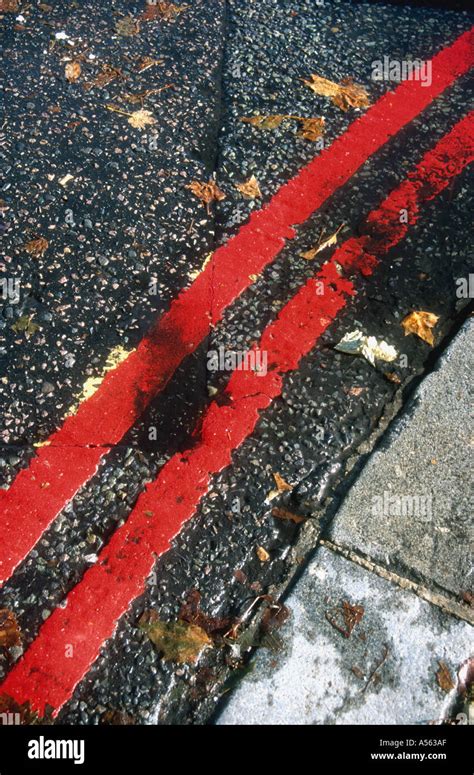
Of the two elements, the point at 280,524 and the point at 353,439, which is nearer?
the point at 280,524

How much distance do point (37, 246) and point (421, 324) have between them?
152cm

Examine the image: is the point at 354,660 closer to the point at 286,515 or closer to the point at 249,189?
the point at 286,515

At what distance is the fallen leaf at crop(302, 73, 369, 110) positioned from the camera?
140 inches

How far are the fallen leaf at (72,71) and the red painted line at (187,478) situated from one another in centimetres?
160

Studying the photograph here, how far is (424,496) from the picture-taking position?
2.29 m

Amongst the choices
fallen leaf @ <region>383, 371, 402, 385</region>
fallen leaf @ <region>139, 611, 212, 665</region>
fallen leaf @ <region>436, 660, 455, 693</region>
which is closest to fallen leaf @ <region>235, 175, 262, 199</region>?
fallen leaf @ <region>383, 371, 402, 385</region>

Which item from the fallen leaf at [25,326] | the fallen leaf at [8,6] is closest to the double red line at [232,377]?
the fallen leaf at [25,326]

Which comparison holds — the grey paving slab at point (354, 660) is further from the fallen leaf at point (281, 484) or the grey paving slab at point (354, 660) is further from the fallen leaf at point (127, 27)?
the fallen leaf at point (127, 27)

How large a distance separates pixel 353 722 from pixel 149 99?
2.82 meters

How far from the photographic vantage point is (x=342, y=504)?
90.0 inches

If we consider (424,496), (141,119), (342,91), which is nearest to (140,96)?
(141,119)
